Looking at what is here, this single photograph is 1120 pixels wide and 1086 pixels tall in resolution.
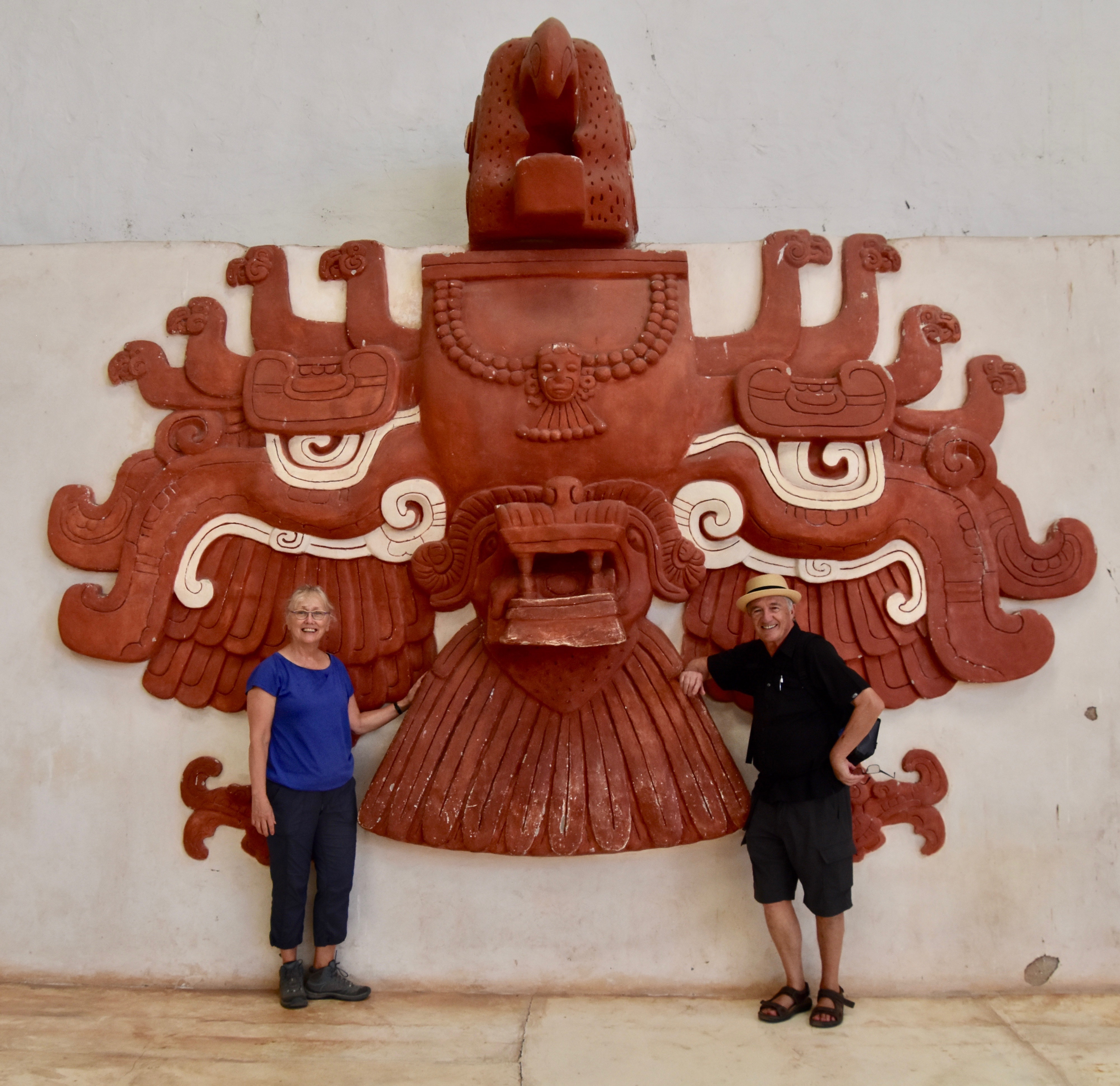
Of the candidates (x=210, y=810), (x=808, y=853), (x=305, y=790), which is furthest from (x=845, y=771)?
(x=210, y=810)

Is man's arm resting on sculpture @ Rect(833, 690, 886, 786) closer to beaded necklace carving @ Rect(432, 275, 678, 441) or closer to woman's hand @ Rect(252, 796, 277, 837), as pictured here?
beaded necklace carving @ Rect(432, 275, 678, 441)

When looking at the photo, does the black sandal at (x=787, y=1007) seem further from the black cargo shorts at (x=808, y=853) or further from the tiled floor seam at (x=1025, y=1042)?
the tiled floor seam at (x=1025, y=1042)

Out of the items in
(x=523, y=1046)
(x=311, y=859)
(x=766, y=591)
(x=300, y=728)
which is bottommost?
(x=523, y=1046)

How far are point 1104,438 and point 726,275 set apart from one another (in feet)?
3.80

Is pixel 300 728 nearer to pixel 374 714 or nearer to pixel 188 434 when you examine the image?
pixel 374 714

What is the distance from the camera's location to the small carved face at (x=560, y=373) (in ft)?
8.20

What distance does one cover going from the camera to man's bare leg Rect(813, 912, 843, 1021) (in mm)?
2344

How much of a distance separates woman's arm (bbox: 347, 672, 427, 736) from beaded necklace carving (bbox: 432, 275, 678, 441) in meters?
0.77

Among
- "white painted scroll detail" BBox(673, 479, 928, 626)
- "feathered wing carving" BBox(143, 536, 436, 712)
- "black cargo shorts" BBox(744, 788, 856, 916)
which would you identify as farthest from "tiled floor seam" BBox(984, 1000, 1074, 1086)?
"feathered wing carving" BBox(143, 536, 436, 712)

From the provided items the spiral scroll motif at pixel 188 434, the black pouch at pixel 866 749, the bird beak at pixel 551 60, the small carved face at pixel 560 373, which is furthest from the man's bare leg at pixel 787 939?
the bird beak at pixel 551 60

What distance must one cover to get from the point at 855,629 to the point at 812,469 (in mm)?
447

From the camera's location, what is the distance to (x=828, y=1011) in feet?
7.66

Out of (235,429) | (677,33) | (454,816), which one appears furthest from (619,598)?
(677,33)

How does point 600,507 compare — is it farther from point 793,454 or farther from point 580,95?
point 580,95
